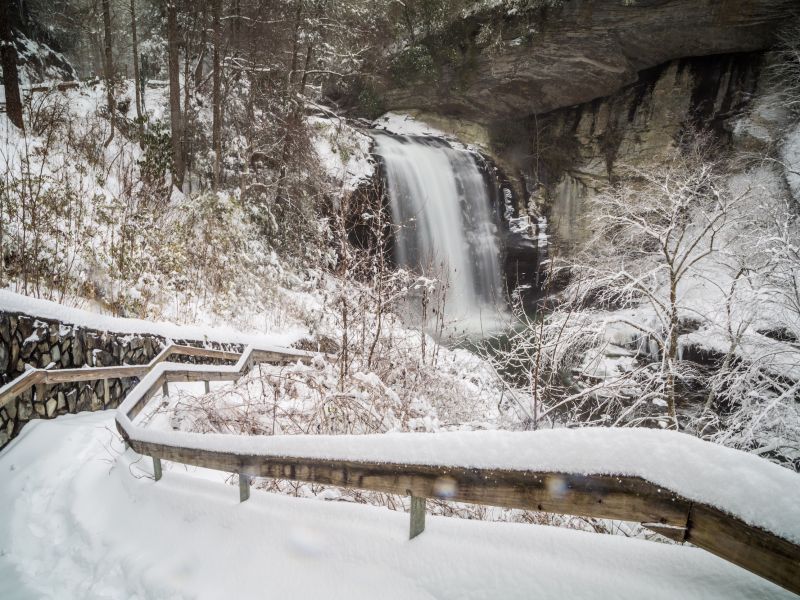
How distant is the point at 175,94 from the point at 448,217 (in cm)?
1177

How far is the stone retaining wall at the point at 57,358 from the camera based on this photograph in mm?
4984

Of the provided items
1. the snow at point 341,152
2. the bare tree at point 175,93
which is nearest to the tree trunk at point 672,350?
the snow at point 341,152

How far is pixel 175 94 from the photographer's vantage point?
1179 cm

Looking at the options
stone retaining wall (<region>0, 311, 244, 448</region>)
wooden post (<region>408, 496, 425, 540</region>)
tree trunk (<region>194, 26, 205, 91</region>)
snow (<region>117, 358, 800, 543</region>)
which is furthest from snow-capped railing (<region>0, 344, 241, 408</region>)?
tree trunk (<region>194, 26, 205, 91</region>)

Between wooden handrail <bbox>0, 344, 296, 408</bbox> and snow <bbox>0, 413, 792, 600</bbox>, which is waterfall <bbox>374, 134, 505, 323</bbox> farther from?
snow <bbox>0, 413, 792, 600</bbox>

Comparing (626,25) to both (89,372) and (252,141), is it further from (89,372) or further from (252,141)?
(89,372)

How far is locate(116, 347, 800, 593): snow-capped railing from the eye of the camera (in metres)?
1.01

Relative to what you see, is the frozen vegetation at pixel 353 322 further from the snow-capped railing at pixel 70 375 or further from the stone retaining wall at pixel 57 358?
the snow-capped railing at pixel 70 375

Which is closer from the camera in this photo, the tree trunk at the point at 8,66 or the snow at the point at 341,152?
the tree trunk at the point at 8,66

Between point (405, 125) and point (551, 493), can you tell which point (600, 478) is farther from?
point (405, 125)

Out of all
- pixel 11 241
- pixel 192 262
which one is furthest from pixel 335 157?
pixel 11 241

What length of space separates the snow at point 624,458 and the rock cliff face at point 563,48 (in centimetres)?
2021

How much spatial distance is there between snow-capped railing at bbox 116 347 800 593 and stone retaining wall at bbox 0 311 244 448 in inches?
194

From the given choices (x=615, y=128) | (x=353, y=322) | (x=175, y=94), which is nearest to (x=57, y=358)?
(x=353, y=322)
